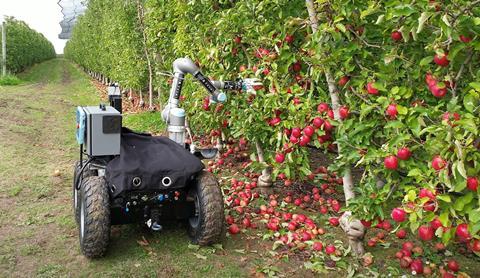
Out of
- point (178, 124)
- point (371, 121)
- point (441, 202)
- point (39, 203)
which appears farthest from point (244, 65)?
point (441, 202)

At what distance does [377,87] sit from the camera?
276 cm

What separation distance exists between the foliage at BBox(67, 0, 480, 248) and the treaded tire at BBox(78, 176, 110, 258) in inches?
59.2

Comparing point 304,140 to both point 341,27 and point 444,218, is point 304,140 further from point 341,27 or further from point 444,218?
point 444,218

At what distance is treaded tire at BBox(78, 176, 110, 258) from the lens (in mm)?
3023

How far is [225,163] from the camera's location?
20.2 feet

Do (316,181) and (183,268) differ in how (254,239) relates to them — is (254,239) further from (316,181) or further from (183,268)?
(316,181)

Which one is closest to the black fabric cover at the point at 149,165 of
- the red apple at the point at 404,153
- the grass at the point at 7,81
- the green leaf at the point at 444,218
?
the red apple at the point at 404,153

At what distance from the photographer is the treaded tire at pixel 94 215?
3023mm

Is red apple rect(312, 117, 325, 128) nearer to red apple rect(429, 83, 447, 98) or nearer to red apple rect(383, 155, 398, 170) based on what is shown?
red apple rect(383, 155, 398, 170)

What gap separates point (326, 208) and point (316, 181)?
75 cm

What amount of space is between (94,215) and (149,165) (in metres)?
0.51

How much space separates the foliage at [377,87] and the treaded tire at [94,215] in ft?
4.93

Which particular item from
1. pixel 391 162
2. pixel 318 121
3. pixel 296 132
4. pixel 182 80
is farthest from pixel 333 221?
pixel 182 80

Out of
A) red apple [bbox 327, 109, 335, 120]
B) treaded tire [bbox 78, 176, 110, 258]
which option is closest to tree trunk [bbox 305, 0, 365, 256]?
red apple [bbox 327, 109, 335, 120]
